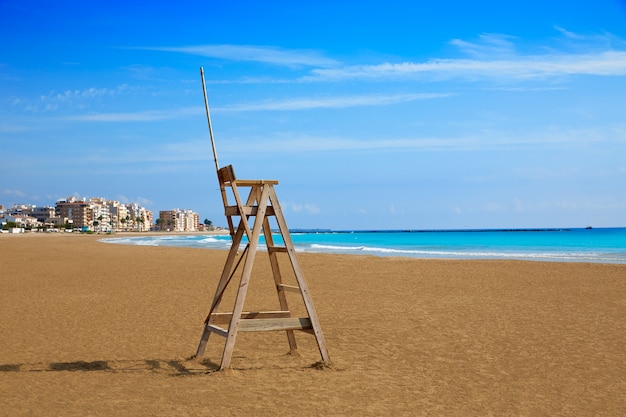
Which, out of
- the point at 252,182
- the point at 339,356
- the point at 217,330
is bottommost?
the point at 339,356

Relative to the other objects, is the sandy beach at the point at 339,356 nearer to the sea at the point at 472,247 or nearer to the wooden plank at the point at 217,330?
the wooden plank at the point at 217,330

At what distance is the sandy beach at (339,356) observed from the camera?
5.92 m

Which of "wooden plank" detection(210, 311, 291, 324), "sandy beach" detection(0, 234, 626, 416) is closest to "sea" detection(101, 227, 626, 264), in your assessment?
"sandy beach" detection(0, 234, 626, 416)

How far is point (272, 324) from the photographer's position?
718 centimetres

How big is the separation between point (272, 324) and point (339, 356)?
1304mm

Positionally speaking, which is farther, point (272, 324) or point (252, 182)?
point (252, 182)

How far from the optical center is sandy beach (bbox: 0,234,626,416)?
5.92 metres

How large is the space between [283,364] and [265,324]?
29.6 inches

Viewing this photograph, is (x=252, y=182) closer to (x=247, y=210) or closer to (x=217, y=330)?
(x=247, y=210)

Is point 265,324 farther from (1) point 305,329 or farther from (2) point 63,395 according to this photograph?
(2) point 63,395

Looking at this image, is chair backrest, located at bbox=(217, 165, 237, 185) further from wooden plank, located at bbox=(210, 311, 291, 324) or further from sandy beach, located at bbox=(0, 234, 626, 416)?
sandy beach, located at bbox=(0, 234, 626, 416)

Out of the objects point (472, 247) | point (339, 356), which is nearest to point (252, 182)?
point (339, 356)

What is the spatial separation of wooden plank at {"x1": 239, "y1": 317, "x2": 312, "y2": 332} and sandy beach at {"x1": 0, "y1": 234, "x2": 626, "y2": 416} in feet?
1.61

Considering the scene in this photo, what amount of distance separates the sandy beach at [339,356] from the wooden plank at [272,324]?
0.49 meters
